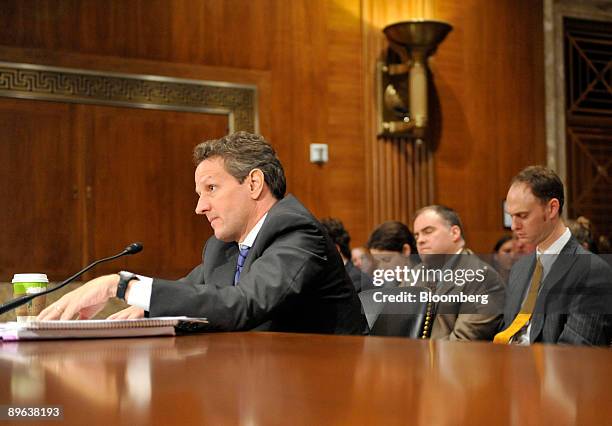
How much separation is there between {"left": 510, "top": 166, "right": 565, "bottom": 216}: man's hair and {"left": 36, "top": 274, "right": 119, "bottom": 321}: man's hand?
2.36 meters

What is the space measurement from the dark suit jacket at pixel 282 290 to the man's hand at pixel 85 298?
110 mm

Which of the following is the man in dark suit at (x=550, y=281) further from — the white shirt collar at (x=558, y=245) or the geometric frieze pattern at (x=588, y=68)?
the geometric frieze pattern at (x=588, y=68)

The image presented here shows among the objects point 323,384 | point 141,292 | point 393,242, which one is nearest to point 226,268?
point 141,292

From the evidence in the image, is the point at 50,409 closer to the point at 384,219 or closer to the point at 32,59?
the point at 32,59

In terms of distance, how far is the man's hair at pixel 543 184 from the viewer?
3.95 m

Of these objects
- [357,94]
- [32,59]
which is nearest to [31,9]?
[32,59]

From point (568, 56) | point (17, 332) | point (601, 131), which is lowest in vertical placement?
point (17, 332)

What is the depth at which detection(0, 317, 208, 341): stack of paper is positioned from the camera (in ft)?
5.94

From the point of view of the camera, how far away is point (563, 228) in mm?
3754

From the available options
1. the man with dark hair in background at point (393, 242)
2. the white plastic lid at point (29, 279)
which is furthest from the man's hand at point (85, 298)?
the man with dark hair in background at point (393, 242)

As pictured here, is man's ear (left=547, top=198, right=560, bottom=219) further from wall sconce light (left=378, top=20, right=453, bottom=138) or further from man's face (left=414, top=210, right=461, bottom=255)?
wall sconce light (left=378, top=20, right=453, bottom=138)

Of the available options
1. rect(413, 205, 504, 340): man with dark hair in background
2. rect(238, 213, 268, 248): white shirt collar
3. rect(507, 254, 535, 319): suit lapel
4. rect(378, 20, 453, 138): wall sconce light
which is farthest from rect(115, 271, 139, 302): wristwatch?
rect(378, 20, 453, 138): wall sconce light

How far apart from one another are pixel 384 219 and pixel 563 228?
3224 mm

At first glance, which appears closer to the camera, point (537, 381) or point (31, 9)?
point (537, 381)
